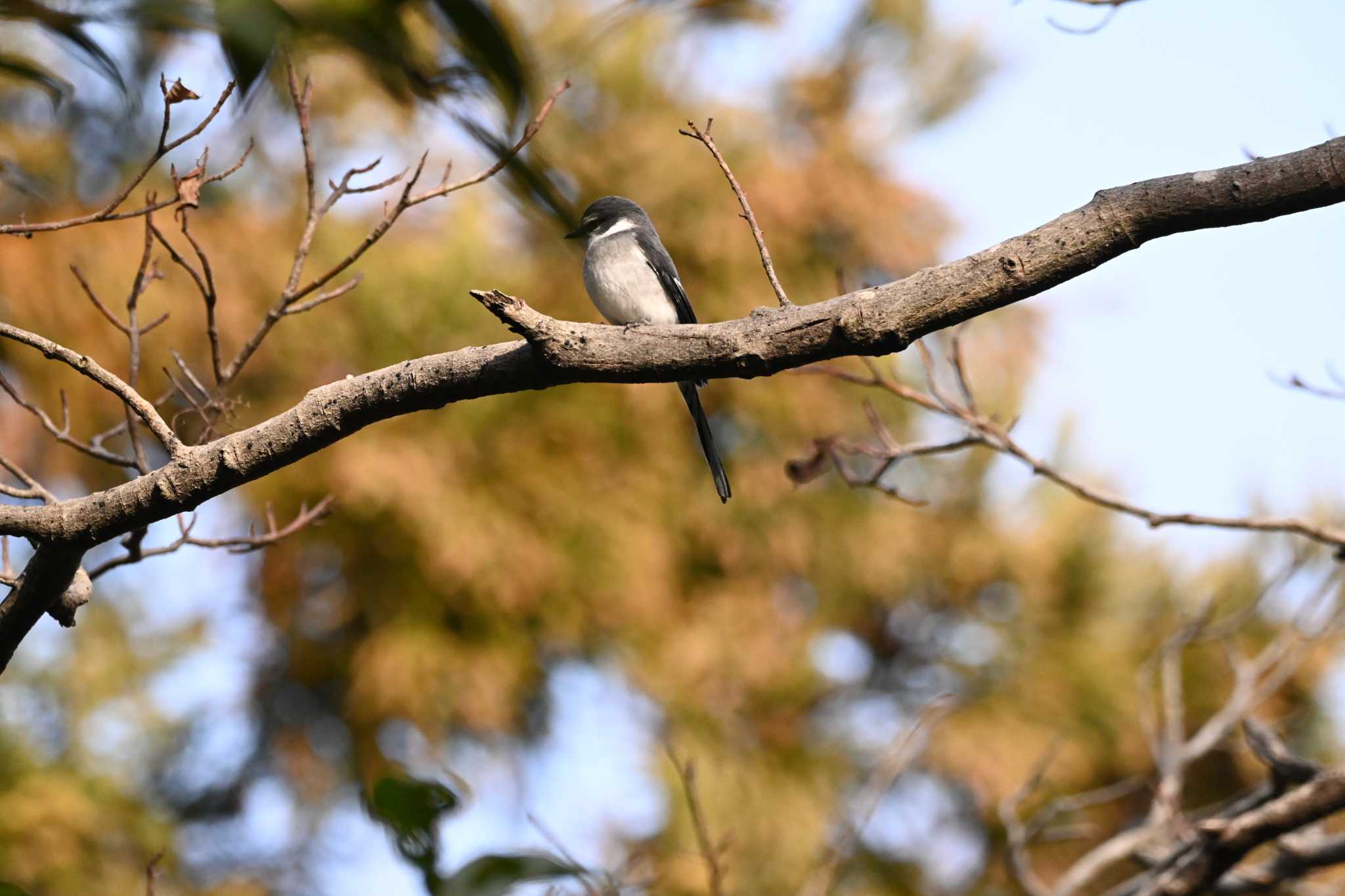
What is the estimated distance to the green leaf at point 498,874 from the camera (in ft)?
5.51

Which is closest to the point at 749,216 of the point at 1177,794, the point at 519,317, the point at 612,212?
the point at 519,317

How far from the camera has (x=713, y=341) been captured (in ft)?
5.24

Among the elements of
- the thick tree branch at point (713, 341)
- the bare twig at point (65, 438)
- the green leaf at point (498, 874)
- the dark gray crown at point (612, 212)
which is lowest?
the green leaf at point (498, 874)

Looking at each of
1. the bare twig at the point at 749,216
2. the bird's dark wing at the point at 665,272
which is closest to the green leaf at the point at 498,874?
the bare twig at the point at 749,216

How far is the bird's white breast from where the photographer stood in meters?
3.60

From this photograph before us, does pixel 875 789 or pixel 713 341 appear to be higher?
pixel 713 341

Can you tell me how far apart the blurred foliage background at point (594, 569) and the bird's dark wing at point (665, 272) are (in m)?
3.23

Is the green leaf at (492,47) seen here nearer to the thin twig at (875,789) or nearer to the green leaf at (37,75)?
the green leaf at (37,75)

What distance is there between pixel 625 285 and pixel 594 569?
4373mm

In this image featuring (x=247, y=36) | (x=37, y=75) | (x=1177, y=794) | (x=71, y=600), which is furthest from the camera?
(x=1177, y=794)

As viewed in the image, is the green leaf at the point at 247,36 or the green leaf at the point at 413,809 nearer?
the green leaf at the point at 247,36

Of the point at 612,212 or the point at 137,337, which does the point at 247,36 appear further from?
the point at 612,212

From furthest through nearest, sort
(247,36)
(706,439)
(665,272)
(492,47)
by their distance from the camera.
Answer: (665,272)
(706,439)
(492,47)
(247,36)

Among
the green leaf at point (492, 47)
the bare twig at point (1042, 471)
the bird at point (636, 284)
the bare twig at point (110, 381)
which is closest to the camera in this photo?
the green leaf at point (492, 47)
